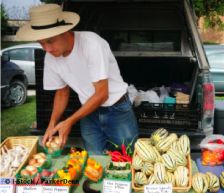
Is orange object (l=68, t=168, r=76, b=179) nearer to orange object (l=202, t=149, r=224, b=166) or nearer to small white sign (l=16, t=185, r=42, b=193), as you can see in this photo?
small white sign (l=16, t=185, r=42, b=193)

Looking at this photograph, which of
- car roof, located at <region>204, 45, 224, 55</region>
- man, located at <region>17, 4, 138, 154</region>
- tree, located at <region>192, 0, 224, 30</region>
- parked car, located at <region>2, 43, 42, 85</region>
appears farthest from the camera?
tree, located at <region>192, 0, 224, 30</region>

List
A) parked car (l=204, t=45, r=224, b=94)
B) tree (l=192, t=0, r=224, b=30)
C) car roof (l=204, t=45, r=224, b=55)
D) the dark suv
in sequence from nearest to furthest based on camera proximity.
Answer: the dark suv → parked car (l=204, t=45, r=224, b=94) → car roof (l=204, t=45, r=224, b=55) → tree (l=192, t=0, r=224, b=30)

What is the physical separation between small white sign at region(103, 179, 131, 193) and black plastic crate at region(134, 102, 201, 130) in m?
2.36

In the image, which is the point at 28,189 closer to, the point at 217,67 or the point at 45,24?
the point at 45,24

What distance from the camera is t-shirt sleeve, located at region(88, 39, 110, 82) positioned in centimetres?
275

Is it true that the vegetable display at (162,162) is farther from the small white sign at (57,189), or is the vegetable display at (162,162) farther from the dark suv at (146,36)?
the dark suv at (146,36)

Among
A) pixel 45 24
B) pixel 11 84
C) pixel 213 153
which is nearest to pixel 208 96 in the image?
pixel 213 153

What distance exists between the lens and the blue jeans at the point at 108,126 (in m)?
3.18

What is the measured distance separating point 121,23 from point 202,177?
406 cm

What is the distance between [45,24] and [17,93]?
6.84 m

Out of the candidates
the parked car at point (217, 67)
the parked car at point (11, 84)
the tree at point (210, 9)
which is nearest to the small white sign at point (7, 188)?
the parked car at point (11, 84)

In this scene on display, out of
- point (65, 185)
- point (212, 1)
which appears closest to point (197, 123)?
point (65, 185)

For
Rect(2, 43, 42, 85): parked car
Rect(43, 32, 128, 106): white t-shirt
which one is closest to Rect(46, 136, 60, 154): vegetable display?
Rect(43, 32, 128, 106): white t-shirt

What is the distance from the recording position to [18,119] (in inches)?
323
